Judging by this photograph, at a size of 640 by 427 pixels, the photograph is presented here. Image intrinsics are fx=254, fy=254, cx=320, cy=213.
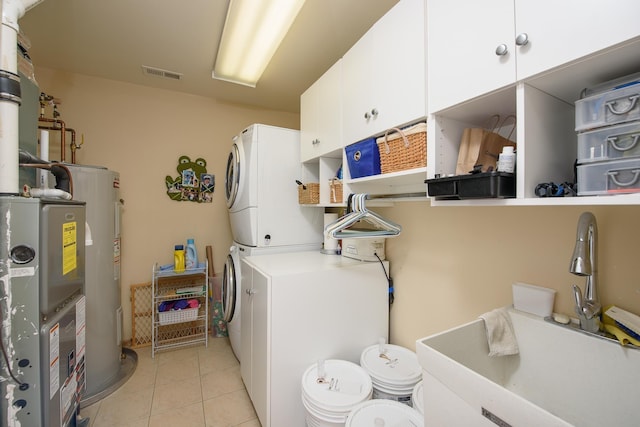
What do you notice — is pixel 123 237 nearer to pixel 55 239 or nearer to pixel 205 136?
pixel 205 136

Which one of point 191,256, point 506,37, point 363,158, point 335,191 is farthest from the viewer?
point 191,256

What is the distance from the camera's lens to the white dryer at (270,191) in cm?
219

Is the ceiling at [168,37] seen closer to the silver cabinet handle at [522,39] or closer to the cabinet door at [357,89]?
the cabinet door at [357,89]

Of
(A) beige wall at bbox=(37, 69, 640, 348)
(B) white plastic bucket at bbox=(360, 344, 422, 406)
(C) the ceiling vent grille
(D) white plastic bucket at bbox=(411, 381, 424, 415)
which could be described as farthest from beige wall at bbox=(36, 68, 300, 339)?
(D) white plastic bucket at bbox=(411, 381, 424, 415)

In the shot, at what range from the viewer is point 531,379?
1.03 meters

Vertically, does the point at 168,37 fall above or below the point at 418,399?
above

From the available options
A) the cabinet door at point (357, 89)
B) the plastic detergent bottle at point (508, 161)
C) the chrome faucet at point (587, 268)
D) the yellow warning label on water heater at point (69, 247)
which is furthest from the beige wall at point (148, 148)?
the chrome faucet at point (587, 268)

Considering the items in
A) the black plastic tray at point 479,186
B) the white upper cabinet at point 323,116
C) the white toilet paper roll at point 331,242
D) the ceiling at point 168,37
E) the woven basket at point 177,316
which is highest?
the ceiling at point 168,37

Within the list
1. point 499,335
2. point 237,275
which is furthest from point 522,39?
point 237,275

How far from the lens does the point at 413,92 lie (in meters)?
1.10

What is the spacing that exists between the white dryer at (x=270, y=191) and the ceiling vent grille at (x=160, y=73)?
39.8 inches

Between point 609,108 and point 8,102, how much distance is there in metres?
1.97

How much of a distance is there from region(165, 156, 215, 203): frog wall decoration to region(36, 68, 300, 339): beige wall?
57 mm

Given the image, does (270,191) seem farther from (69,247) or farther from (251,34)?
(69,247)
